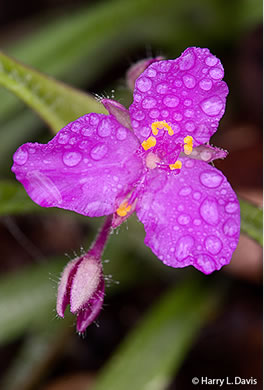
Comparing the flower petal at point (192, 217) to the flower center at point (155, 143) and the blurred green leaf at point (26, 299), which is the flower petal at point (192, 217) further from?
the blurred green leaf at point (26, 299)

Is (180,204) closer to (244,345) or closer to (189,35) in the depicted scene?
(244,345)

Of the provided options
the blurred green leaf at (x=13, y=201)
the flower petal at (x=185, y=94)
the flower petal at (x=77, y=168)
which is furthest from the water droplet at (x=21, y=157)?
the blurred green leaf at (x=13, y=201)

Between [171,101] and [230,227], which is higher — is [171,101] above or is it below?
above

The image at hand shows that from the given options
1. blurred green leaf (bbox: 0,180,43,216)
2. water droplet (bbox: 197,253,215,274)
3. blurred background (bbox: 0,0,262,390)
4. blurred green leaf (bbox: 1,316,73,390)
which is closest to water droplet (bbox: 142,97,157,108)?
water droplet (bbox: 197,253,215,274)

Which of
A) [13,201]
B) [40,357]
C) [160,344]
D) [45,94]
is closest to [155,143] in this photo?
[45,94]

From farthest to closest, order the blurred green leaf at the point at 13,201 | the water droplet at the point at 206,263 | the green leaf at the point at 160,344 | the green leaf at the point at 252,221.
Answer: the green leaf at the point at 160,344 → the blurred green leaf at the point at 13,201 → the green leaf at the point at 252,221 → the water droplet at the point at 206,263

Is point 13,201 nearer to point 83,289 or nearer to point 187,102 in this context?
point 83,289

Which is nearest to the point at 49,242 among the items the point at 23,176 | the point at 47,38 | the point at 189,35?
the point at 47,38
